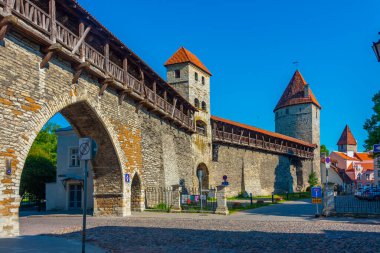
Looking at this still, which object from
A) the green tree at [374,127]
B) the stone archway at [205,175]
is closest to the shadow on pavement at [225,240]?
the green tree at [374,127]

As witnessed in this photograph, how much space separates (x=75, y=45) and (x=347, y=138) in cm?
8536

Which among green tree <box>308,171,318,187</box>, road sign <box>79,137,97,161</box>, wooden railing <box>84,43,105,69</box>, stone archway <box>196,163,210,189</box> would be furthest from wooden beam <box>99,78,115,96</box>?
green tree <box>308,171,318,187</box>

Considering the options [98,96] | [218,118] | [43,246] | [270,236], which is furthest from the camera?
[218,118]

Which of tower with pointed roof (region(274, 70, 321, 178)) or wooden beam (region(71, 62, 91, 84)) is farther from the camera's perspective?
tower with pointed roof (region(274, 70, 321, 178))

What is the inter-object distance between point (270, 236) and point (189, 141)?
69.3 feet

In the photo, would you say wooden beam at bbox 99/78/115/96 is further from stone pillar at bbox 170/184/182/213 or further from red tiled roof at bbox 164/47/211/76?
red tiled roof at bbox 164/47/211/76

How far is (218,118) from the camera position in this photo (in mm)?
36406

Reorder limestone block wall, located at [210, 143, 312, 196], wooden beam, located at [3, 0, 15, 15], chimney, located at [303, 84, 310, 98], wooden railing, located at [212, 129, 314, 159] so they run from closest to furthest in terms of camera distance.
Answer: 1. wooden beam, located at [3, 0, 15, 15]
2. wooden railing, located at [212, 129, 314, 159]
3. limestone block wall, located at [210, 143, 312, 196]
4. chimney, located at [303, 84, 310, 98]

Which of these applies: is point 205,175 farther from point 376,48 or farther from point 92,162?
point 376,48

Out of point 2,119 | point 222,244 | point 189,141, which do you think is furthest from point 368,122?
point 2,119

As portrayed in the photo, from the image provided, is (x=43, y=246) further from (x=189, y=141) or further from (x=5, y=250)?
(x=189, y=141)

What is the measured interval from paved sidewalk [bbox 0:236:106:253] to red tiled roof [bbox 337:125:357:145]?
8819 cm

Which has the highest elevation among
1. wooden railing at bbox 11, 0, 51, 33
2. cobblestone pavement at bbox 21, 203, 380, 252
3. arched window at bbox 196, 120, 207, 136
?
wooden railing at bbox 11, 0, 51, 33

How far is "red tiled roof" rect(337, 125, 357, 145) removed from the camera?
8956 cm
